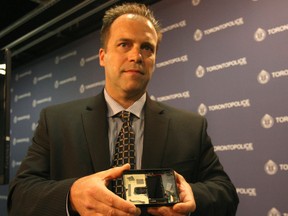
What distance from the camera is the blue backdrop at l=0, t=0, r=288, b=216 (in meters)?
2.54

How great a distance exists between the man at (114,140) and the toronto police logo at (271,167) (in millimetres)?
1233

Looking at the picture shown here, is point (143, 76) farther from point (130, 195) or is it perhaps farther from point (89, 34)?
point (89, 34)

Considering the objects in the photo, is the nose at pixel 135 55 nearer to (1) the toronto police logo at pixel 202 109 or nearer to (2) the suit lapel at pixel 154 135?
(2) the suit lapel at pixel 154 135

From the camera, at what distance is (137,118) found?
1.48 meters

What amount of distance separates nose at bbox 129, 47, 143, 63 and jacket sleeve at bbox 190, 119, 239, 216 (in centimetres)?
39

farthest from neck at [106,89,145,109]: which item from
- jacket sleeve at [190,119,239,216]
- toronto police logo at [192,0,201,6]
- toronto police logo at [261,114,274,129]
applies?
toronto police logo at [192,0,201,6]

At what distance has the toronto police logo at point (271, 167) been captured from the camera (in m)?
2.51

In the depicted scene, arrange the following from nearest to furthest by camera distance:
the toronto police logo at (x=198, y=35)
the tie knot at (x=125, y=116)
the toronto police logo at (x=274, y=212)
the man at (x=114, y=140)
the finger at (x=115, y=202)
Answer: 1. the finger at (x=115, y=202)
2. the man at (x=114, y=140)
3. the tie knot at (x=125, y=116)
4. the toronto police logo at (x=274, y=212)
5. the toronto police logo at (x=198, y=35)

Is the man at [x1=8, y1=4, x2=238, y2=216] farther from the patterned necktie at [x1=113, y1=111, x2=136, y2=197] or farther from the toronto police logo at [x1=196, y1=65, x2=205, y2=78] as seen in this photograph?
the toronto police logo at [x1=196, y1=65, x2=205, y2=78]

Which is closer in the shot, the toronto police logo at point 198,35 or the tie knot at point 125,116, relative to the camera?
the tie knot at point 125,116

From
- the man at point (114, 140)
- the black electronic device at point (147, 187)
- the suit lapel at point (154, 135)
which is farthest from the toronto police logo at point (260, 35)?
the black electronic device at point (147, 187)

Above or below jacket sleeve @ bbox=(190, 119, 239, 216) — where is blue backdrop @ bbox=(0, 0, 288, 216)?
above

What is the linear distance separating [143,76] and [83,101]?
0.29 meters

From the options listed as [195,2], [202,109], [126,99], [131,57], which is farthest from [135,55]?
[195,2]
